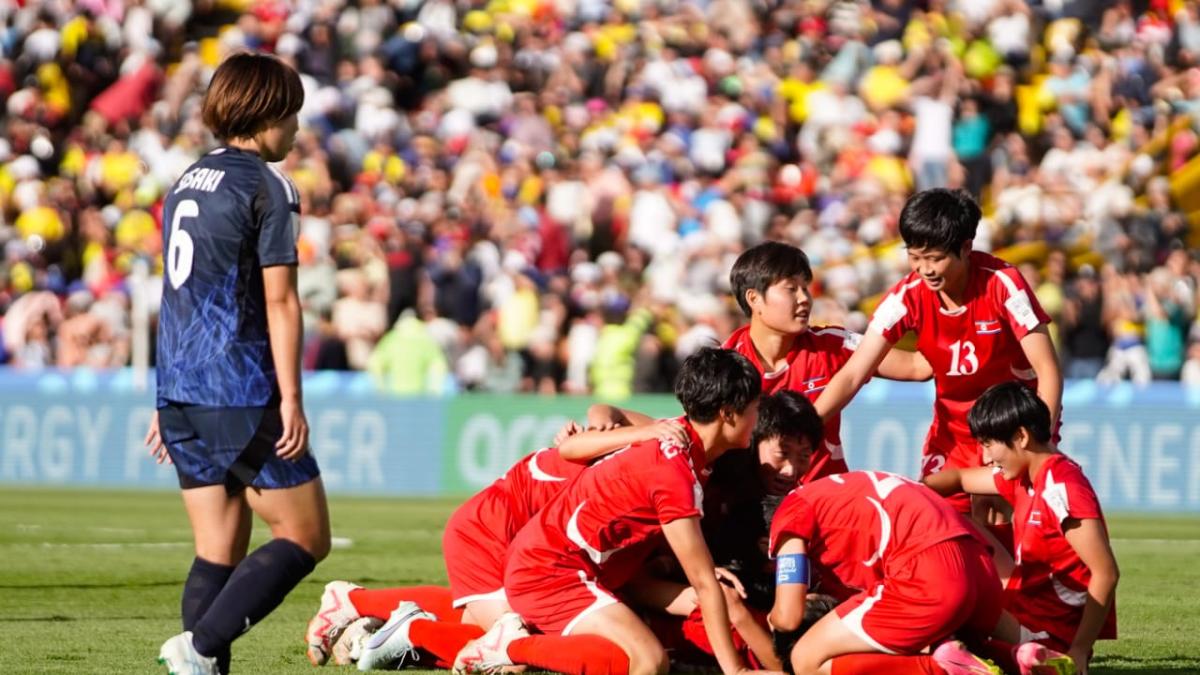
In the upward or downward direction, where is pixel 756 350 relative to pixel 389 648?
upward

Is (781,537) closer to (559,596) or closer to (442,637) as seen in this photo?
(559,596)

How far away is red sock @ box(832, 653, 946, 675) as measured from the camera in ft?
22.1

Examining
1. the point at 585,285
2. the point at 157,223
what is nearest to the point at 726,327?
the point at 585,285

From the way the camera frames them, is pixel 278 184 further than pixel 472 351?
No

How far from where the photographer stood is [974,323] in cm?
838

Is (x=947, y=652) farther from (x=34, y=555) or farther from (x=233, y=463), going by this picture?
(x=34, y=555)

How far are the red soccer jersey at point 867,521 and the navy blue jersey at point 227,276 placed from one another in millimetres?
1942

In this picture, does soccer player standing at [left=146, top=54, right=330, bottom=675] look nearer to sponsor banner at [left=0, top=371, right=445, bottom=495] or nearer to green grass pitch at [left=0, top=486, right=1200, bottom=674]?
green grass pitch at [left=0, top=486, right=1200, bottom=674]

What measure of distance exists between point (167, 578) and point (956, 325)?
16.6ft

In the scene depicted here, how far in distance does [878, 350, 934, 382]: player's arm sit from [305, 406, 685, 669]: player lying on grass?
138 centimetres

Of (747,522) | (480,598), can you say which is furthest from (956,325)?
(480,598)

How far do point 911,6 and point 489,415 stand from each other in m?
7.51

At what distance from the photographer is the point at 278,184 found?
6016mm

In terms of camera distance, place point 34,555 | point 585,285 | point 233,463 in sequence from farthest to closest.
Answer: point 585,285 < point 34,555 < point 233,463
